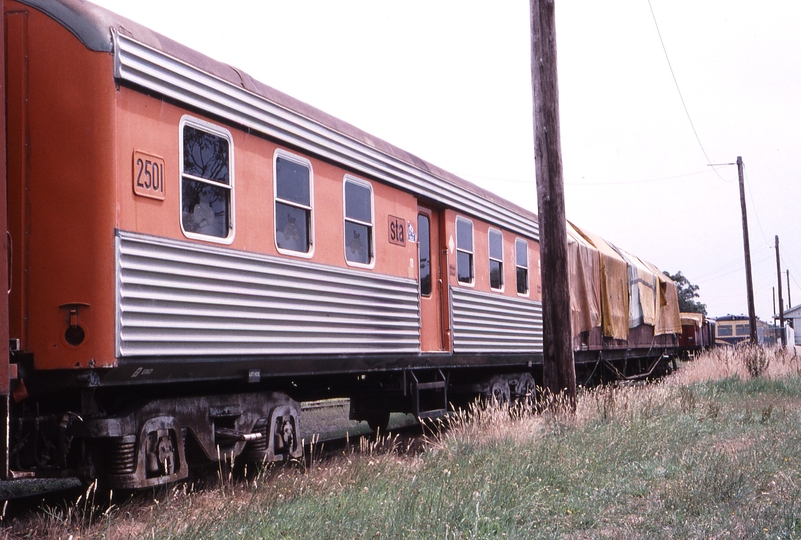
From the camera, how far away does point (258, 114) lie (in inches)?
284

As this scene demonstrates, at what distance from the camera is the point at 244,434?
7.27 metres

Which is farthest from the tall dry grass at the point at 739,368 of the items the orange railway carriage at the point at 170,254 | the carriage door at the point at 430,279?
the orange railway carriage at the point at 170,254

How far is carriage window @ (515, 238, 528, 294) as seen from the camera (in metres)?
13.5

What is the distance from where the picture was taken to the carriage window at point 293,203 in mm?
7531

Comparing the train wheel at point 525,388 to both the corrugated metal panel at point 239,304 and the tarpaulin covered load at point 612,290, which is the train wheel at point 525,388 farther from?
the corrugated metal panel at point 239,304

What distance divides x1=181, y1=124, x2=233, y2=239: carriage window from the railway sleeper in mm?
1371

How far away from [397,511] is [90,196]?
113 inches

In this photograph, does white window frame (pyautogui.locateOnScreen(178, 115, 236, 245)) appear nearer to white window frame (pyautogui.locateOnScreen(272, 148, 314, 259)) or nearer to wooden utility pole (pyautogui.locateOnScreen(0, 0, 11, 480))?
white window frame (pyautogui.locateOnScreen(272, 148, 314, 259))

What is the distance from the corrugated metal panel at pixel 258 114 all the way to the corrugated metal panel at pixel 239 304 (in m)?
1.10

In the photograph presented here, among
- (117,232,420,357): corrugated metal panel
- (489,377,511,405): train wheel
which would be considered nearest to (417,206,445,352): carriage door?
(117,232,420,357): corrugated metal panel

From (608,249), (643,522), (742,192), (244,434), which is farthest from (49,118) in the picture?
(742,192)

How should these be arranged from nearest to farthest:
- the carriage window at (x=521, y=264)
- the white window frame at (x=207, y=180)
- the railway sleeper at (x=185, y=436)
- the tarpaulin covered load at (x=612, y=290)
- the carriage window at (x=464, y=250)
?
the railway sleeper at (x=185, y=436)
the white window frame at (x=207, y=180)
the carriage window at (x=464, y=250)
the carriage window at (x=521, y=264)
the tarpaulin covered load at (x=612, y=290)

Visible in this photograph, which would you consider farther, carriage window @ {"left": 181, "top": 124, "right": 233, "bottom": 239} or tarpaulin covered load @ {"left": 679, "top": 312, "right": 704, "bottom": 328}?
tarpaulin covered load @ {"left": 679, "top": 312, "right": 704, "bottom": 328}

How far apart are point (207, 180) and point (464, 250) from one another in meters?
5.41
